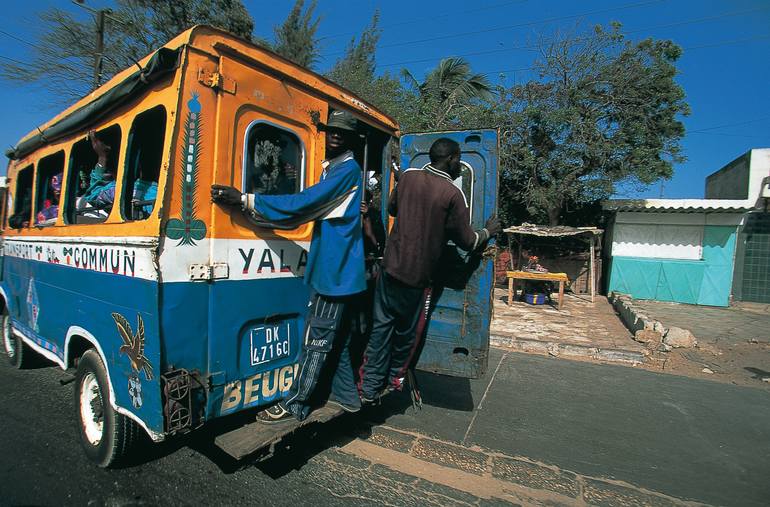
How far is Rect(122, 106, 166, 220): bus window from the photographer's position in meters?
2.74

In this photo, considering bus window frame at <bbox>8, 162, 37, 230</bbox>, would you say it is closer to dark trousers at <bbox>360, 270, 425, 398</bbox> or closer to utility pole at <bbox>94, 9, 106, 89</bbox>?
dark trousers at <bbox>360, 270, 425, 398</bbox>

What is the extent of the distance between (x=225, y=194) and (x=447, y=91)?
45.9ft

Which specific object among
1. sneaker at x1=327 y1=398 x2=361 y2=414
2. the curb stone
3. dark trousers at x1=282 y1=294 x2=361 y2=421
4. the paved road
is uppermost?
dark trousers at x1=282 y1=294 x2=361 y2=421

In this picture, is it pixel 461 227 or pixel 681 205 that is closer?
pixel 461 227

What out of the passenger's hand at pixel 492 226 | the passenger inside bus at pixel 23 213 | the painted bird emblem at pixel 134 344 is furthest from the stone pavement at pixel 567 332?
the passenger inside bus at pixel 23 213

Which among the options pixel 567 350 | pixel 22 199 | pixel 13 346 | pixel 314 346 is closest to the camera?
pixel 314 346

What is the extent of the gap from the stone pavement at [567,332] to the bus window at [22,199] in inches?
258

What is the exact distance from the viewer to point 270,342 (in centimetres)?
285

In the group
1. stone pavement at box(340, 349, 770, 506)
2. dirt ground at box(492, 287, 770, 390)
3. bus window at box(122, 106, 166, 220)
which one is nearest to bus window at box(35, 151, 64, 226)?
bus window at box(122, 106, 166, 220)

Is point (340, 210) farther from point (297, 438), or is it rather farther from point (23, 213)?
point (23, 213)

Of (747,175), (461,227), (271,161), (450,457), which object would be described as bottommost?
(450,457)

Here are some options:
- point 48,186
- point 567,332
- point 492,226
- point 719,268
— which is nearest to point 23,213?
point 48,186

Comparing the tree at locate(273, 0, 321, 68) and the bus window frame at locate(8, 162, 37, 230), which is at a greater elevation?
the tree at locate(273, 0, 321, 68)

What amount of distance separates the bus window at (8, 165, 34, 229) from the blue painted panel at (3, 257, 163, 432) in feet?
2.22
